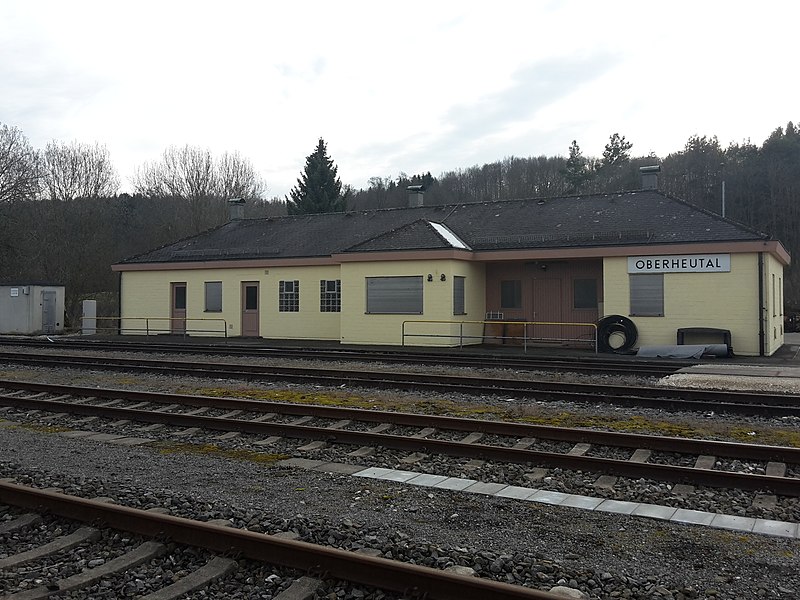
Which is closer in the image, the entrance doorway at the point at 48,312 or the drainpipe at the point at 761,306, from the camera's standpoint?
the drainpipe at the point at 761,306

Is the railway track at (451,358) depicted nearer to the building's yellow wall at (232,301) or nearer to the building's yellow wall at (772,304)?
the building's yellow wall at (772,304)

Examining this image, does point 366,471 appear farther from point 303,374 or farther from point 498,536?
point 303,374

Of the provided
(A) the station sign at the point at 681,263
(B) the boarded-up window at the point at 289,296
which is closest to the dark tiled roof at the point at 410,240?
(B) the boarded-up window at the point at 289,296

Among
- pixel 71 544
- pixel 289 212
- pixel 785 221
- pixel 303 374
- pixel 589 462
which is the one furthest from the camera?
pixel 289 212

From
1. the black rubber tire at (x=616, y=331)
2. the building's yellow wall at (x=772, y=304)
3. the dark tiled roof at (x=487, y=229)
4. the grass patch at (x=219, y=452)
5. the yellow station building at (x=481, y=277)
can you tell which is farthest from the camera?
the dark tiled roof at (x=487, y=229)

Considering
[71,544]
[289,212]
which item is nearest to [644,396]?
[71,544]

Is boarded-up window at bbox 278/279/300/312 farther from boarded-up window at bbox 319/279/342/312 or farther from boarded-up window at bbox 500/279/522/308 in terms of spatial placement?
boarded-up window at bbox 500/279/522/308

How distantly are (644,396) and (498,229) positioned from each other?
46.5 feet

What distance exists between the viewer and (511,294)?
80.0ft

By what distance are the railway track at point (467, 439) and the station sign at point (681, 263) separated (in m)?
13.7

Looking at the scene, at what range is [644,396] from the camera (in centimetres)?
1160

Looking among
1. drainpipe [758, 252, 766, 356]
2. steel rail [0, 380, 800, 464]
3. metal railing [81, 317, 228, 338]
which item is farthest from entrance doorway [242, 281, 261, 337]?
drainpipe [758, 252, 766, 356]

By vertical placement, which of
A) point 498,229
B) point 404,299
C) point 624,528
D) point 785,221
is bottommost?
point 624,528

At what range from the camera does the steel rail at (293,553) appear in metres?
3.94
